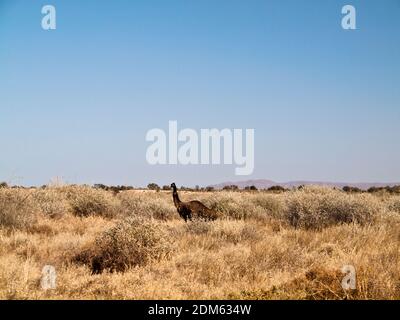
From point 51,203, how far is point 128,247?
26.0 feet

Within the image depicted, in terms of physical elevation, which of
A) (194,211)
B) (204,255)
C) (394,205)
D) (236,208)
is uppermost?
(194,211)

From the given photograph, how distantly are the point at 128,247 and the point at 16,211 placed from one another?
16.6ft

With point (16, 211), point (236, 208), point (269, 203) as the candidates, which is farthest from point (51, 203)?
point (269, 203)

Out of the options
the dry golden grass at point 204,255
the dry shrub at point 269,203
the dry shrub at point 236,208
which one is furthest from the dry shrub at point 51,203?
the dry shrub at point 269,203

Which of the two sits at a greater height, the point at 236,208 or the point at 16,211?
the point at 16,211

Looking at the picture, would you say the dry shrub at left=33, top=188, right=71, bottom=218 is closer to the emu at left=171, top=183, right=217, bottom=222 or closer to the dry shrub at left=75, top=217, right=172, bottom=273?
the emu at left=171, top=183, right=217, bottom=222

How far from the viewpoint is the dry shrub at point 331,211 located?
45.9ft

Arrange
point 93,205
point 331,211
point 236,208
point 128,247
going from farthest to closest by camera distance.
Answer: point 93,205, point 236,208, point 331,211, point 128,247

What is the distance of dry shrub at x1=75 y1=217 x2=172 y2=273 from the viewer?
8.86m

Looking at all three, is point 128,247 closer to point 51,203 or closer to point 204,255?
point 204,255

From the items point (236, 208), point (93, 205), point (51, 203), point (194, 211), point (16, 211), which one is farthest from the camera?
point (93, 205)

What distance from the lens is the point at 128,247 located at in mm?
8961

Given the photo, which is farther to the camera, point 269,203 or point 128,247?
point 269,203
